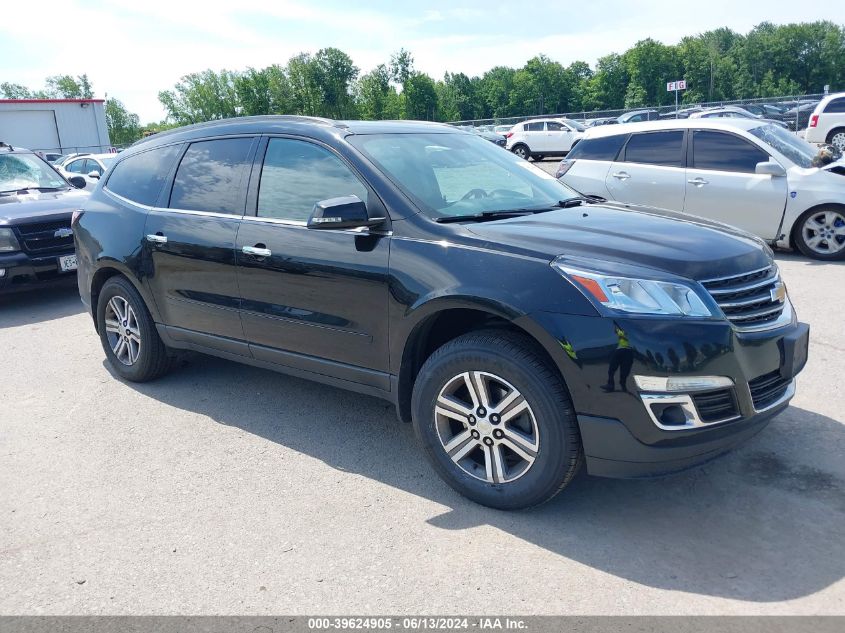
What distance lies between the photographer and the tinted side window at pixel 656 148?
9.20m

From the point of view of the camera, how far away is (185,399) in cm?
514

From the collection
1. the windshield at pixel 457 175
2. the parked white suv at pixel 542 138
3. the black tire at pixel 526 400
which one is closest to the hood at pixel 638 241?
the windshield at pixel 457 175

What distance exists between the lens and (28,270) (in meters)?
8.02

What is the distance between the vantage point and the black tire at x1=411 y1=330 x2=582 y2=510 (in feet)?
10.2

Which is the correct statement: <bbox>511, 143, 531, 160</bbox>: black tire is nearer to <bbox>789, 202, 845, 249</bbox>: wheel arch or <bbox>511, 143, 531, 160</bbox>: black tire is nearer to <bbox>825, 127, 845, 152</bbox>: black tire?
<bbox>825, 127, 845, 152</bbox>: black tire

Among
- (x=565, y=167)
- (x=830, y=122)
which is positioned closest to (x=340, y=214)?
(x=565, y=167)

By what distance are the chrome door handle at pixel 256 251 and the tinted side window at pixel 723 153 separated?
667cm

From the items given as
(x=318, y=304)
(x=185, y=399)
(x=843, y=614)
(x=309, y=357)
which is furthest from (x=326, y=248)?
(x=843, y=614)

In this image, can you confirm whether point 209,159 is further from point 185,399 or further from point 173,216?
point 185,399

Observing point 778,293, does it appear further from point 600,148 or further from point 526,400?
point 600,148

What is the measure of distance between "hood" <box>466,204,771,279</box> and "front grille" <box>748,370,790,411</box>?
1.61ft

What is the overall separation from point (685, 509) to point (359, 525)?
5.01ft

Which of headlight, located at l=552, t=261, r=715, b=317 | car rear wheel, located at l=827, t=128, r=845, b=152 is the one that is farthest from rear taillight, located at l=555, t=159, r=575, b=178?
car rear wheel, located at l=827, t=128, r=845, b=152

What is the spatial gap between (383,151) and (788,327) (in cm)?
229
